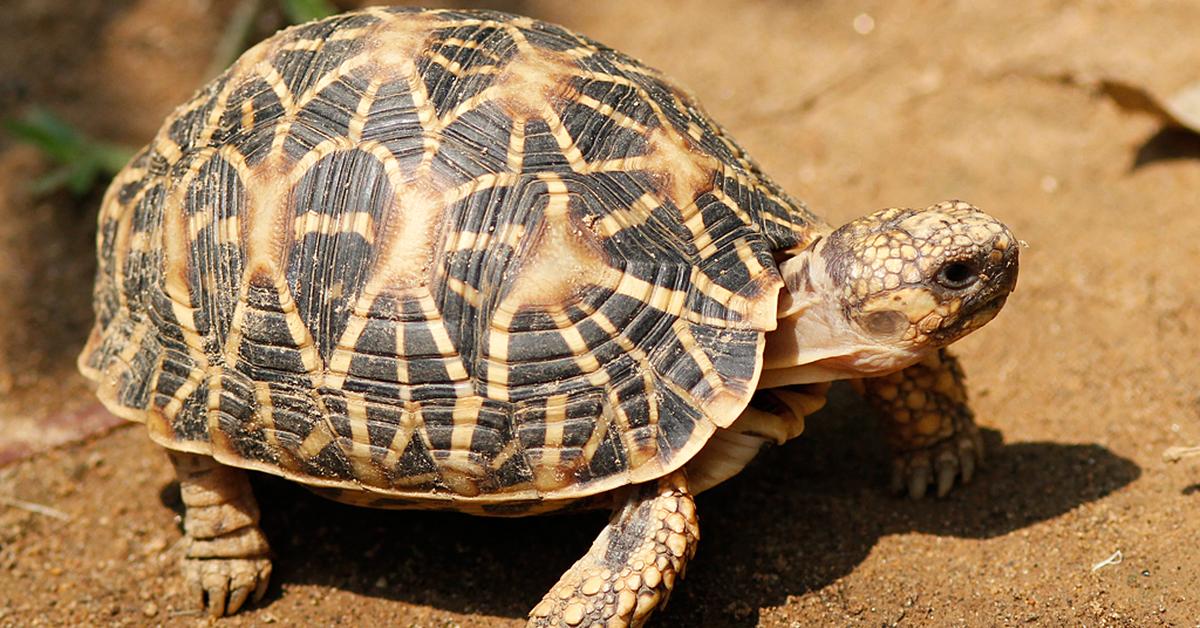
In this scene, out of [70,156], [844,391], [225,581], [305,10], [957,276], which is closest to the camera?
[957,276]

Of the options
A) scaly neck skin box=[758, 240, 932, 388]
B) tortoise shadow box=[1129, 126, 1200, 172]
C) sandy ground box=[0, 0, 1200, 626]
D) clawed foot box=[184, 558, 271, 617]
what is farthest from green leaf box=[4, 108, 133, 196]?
tortoise shadow box=[1129, 126, 1200, 172]

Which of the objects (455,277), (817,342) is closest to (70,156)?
(455,277)

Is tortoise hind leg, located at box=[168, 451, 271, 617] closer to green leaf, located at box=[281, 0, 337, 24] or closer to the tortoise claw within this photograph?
the tortoise claw

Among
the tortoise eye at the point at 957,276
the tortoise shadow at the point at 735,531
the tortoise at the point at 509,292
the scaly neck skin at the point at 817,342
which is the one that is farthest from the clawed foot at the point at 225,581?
the tortoise eye at the point at 957,276

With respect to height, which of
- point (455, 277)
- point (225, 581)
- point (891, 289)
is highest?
point (891, 289)

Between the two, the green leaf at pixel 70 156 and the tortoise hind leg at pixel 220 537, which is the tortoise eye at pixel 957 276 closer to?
the tortoise hind leg at pixel 220 537

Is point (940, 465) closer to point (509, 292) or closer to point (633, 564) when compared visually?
point (633, 564)
